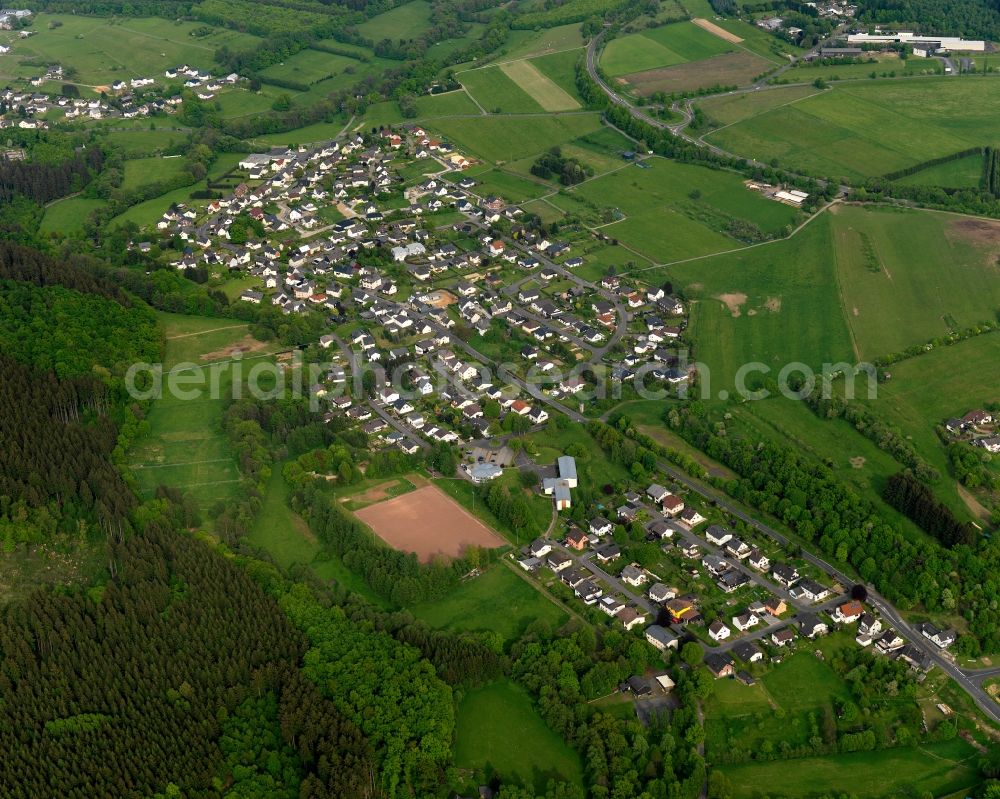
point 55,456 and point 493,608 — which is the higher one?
point 55,456

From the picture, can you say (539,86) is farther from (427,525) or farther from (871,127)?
(427,525)

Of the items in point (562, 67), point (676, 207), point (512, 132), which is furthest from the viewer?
point (562, 67)

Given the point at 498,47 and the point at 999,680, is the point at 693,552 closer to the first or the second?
the point at 999,680

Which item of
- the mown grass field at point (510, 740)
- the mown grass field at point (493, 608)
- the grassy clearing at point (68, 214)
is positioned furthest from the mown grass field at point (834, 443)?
the grassy clearing at point (68, 214)

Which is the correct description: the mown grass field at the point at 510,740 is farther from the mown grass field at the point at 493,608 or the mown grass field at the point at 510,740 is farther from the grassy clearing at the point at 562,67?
the grassy clearing at the point at 562,67

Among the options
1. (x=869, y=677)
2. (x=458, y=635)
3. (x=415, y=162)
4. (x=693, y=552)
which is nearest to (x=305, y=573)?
(x=458, y=635)

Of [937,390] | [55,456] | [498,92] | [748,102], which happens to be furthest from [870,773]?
[498,92]
